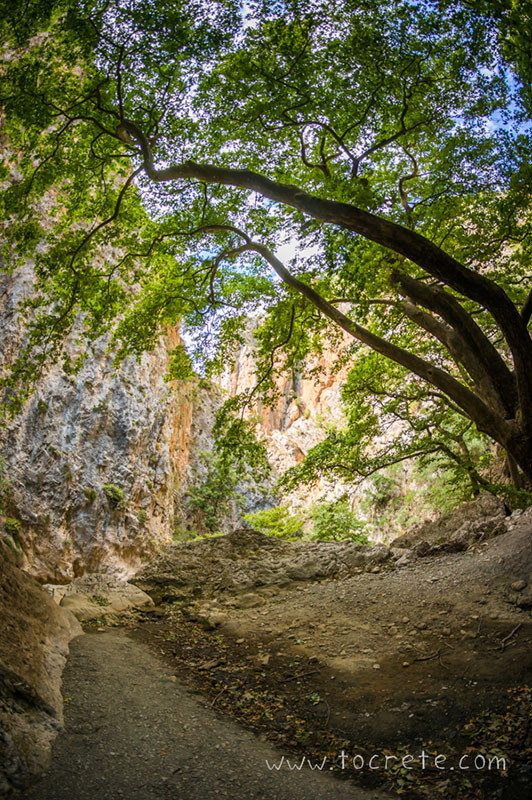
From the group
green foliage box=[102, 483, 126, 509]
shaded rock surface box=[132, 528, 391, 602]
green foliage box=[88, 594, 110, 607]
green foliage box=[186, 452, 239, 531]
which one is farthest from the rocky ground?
green foliage box=[186, 452, 239, 531]

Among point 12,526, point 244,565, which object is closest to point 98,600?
point 244,565

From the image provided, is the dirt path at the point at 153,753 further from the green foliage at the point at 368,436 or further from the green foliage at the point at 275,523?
the green foliage at the point at 275,523

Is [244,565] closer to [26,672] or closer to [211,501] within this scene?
[26,672]

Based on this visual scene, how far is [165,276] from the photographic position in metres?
8.53

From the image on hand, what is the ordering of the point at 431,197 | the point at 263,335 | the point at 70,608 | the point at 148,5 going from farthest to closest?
the point at 263,335
the point at 431,197
the point at 70,608
the point at 148,5

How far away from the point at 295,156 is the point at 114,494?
11.9m

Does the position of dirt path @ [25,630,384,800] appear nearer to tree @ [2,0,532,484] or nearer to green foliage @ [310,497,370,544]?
tree @ [2,0,532,484]

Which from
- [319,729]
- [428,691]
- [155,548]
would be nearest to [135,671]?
[319,729]

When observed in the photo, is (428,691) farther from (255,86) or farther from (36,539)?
(36,539)

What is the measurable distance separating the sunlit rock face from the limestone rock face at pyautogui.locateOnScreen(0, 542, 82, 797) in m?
6.75

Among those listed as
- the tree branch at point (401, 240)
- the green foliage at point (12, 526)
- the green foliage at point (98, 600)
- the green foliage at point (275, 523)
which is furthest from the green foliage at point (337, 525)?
the green foliage at point (12, 526)

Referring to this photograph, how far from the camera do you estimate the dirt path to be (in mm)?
2523

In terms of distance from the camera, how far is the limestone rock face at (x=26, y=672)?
2.39 m

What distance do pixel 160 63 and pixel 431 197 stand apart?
4.27m
